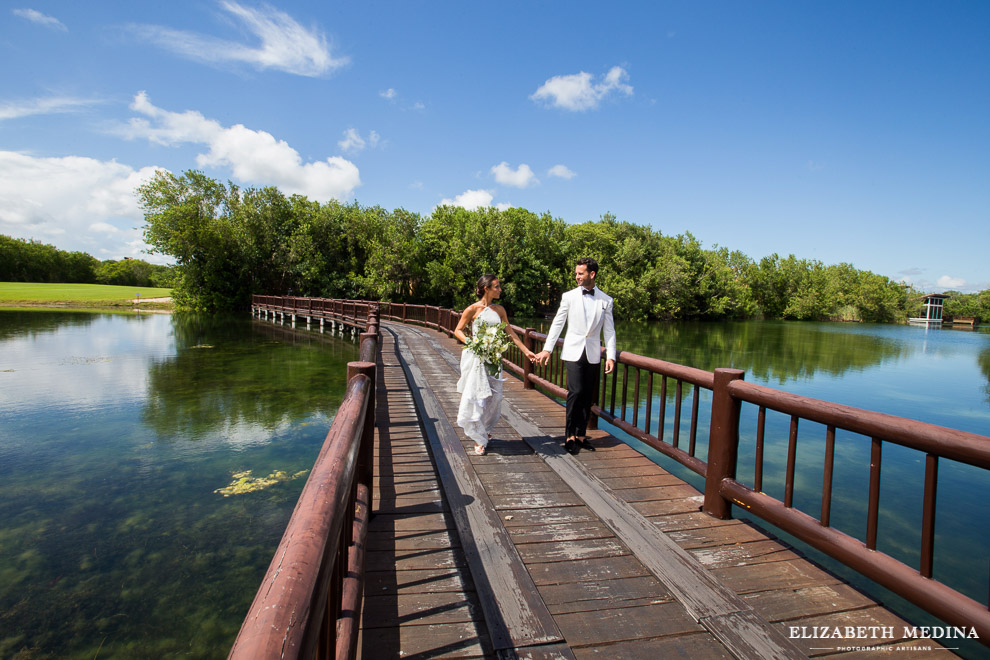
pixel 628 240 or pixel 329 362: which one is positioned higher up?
pixel 628 240

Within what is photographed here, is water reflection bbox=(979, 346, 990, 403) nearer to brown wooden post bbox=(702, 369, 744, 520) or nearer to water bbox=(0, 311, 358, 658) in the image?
brown wooden post bbox=(702, 369, 744, 520)

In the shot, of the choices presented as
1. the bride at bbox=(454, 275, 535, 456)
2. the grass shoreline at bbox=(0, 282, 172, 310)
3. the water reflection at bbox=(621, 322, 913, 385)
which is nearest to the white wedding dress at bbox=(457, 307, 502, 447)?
the bride at bbox=(454, 275, 535, 456)

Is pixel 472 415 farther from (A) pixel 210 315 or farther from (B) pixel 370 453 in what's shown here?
(A) pixel 210 315

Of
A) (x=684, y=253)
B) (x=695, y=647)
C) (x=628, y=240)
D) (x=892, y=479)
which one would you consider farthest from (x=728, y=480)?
(x=684, y=253)

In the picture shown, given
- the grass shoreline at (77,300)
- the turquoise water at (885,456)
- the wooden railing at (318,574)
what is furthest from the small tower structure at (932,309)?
the grass shoreline at (77,300)

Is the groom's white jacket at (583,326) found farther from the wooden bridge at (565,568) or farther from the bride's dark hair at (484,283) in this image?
the bride's dark hair at (484,283)

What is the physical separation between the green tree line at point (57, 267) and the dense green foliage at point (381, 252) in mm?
31349

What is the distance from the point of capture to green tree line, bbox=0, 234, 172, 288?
73188 mm

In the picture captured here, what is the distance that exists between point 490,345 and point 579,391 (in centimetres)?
96

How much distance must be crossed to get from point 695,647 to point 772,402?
5.01 feet

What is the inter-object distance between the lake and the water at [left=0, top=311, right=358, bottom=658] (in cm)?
2

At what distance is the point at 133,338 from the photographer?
22.7 metres

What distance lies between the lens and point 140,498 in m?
6.60

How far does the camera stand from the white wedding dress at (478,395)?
4859 millimetres
